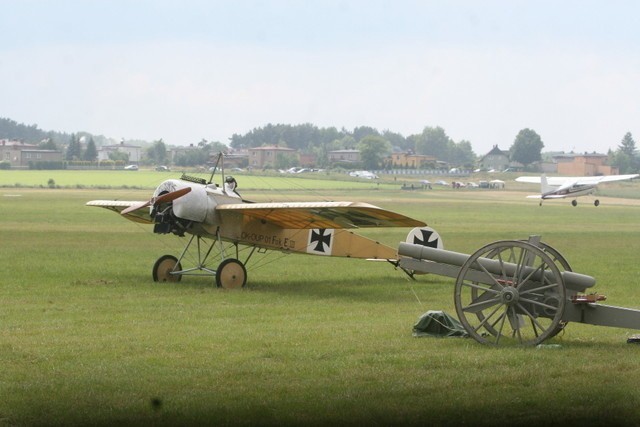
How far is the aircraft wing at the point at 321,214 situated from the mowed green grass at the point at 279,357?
3.83 ft

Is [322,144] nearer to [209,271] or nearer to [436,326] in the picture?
[209,271]

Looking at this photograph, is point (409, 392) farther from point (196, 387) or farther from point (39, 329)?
point (39, 329)

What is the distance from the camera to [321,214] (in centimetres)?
1867

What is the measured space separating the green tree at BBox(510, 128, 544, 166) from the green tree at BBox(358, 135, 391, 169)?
3666cm

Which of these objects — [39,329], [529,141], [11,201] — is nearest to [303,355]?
[39,329]

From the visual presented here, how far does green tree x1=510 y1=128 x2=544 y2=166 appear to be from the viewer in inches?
1248

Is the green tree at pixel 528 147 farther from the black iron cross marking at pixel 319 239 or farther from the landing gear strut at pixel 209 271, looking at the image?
the landing gear strut at pixel 209 271

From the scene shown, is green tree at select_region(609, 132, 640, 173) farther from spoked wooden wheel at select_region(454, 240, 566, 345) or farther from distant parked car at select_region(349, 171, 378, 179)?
distant parked car at select_region(349, 171, 378, 179)

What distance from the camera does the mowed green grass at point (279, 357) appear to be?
7.84 meters

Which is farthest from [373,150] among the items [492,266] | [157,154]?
[492,266]

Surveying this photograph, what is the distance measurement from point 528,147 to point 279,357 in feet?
71.8

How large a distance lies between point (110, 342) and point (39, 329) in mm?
1575

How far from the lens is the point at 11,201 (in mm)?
62969

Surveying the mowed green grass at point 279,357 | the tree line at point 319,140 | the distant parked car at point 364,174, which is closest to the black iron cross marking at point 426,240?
the mowed green grass at point 279,357
